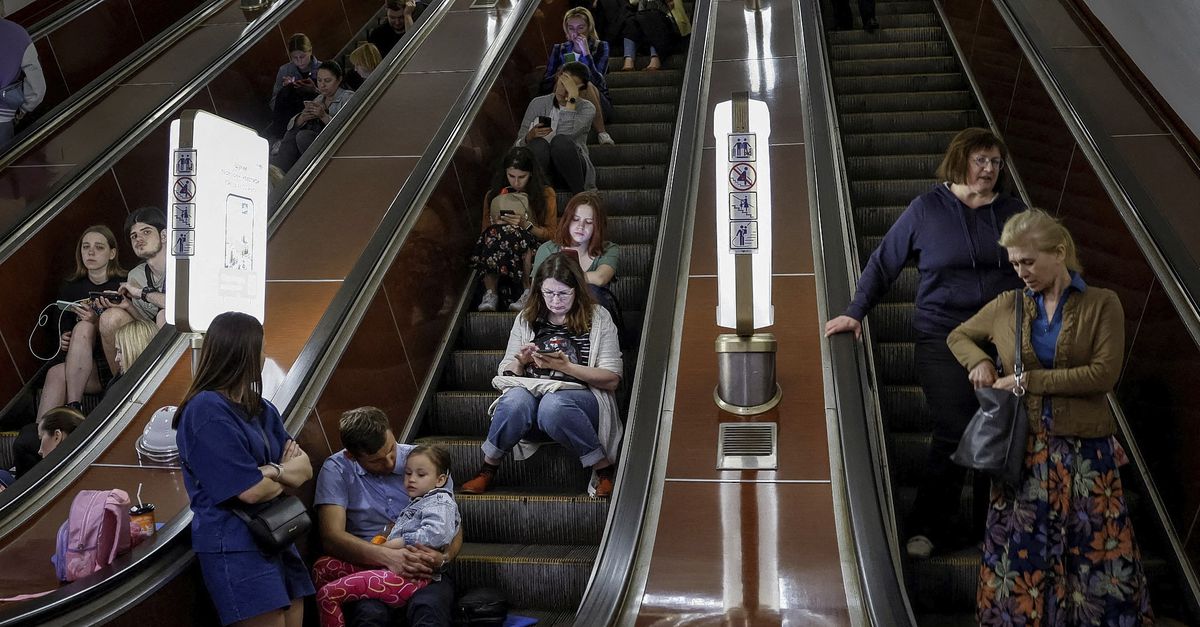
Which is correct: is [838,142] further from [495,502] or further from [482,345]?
[495,502]

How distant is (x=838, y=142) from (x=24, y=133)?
5260 millimetres

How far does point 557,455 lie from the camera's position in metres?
5.04

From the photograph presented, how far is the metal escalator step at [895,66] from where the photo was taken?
343 inches

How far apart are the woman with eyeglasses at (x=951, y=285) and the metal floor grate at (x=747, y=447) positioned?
1.96 feet

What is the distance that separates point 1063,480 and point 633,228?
3757 millimetres

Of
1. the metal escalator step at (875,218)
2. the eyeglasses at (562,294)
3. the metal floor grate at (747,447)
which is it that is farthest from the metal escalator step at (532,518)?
the metal escalator step at (875,218)

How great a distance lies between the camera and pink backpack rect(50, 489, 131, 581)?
3.64 metres

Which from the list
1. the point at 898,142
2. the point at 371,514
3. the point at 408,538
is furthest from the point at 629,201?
the point at 408,538

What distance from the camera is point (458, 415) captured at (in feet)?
18.1

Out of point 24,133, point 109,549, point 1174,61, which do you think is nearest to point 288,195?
point 24,133

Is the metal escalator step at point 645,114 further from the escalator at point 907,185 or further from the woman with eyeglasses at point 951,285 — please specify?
the woman with eyeglasses at point 951,285

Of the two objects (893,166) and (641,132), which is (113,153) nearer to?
(641,132)

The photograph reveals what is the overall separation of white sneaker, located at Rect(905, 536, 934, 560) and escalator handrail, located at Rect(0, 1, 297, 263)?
487 centimetres

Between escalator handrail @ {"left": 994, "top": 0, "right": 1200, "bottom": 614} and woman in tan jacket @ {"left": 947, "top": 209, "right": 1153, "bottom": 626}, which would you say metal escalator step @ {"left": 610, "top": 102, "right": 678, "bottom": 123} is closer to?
escalator handrail @ {"left": 994, "top": 0, "right": 1200, "bottom": 614}
